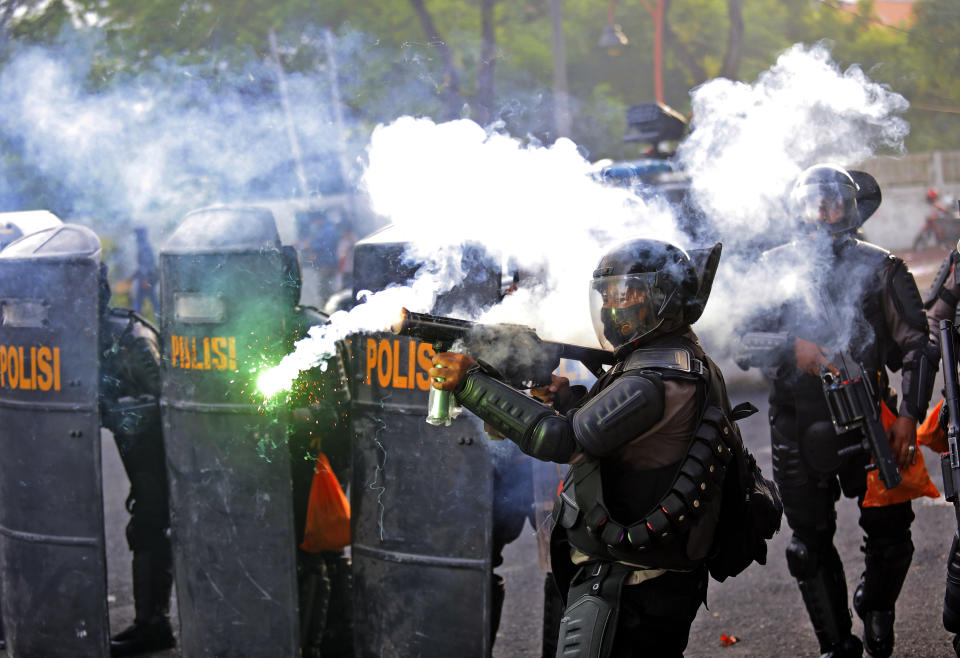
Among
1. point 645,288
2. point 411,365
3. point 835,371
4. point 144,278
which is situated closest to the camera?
point 645,288

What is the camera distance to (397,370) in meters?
3.96

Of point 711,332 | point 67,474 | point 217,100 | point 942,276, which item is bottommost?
point 67,474

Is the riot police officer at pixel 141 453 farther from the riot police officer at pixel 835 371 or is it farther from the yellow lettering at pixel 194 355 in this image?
the riot police officer at pixel 835 371

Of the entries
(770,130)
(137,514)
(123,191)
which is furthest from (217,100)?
(770,130)

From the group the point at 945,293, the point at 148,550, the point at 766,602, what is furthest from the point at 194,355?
the point at 945,293

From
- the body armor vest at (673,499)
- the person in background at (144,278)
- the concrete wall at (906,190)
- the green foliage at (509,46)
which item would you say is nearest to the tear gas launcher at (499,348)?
the body armor vest at (673,499)

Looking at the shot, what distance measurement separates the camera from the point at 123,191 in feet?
39.5

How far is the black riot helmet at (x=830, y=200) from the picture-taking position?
4422 millimetres

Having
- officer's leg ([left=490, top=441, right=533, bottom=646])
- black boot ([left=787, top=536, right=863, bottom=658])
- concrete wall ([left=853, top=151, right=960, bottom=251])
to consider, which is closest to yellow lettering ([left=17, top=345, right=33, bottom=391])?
officer's leg ([left=490, top=441, right=533, bottom=646])

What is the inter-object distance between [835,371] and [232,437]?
255cm

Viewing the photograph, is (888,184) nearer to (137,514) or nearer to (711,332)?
(711,332)

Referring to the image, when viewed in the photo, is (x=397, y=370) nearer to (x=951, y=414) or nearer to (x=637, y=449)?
(x=637, y=449)

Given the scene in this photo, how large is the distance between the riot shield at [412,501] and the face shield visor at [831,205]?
1.62 meters

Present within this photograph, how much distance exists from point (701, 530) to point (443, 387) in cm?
86
